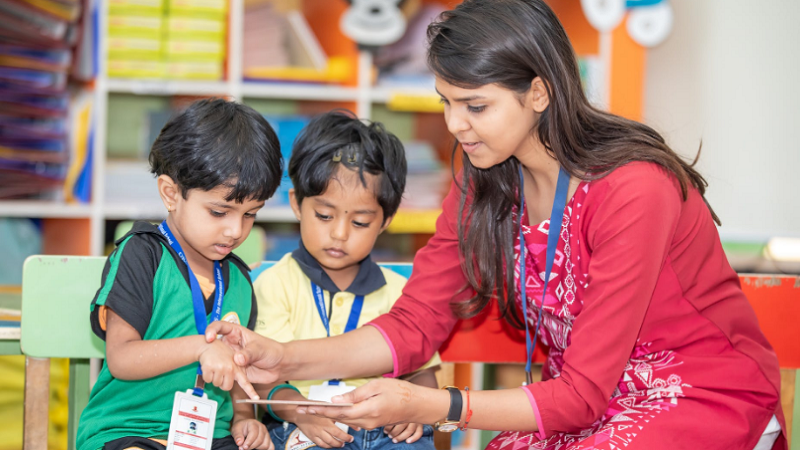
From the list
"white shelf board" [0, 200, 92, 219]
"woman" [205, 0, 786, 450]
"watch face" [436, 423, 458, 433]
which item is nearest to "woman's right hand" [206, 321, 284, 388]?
"woman" [205, 0, 786, 450]

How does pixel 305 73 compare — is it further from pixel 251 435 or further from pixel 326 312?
pixel 251 435

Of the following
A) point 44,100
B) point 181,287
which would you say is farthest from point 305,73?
point 181,287

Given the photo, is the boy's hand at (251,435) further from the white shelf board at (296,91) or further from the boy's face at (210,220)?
the white shelf board at (296,91)

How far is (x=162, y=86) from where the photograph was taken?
9.43ft

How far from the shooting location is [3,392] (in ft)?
8.54

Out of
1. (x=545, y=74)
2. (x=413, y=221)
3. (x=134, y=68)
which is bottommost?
(x=413, y=221)

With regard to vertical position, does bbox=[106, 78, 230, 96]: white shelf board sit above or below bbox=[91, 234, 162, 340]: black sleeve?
above

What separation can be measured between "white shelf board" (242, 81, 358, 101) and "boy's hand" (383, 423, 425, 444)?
1.78 metres

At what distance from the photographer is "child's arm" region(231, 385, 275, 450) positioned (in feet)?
5.02

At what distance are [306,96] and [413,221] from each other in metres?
0.69

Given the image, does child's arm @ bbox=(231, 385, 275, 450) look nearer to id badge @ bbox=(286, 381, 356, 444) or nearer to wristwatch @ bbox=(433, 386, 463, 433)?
id badge @ bbox=(286, 381, 356, 444)

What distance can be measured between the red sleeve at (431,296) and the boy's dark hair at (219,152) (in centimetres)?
41

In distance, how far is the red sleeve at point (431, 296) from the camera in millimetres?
1687

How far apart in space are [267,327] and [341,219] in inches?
11.8
